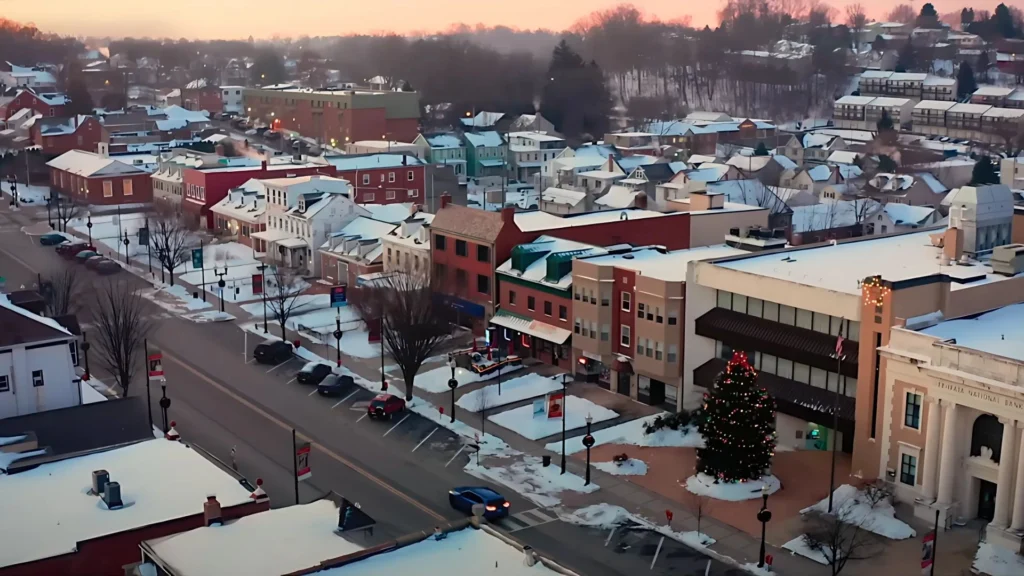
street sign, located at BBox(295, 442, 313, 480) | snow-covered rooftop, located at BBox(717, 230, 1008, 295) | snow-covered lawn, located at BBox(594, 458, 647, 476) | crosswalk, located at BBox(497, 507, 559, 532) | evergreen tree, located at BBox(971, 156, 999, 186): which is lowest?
crosswalk, located at BBox(497, 507, 559, 532)

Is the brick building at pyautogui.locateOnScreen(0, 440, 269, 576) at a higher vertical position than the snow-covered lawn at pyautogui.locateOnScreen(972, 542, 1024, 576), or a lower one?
higher

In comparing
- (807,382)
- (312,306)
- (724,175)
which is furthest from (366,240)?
(724,175)

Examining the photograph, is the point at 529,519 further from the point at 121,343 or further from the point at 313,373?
the point at 121,343

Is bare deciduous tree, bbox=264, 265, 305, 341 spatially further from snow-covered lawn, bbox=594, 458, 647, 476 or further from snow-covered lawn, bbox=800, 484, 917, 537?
snow-covered lawn, bbox=800, 484, 917, 537

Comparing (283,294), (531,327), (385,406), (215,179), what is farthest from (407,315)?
(215,179)

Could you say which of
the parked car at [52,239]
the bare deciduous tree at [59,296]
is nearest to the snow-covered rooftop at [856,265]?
the bare deciduous tree at [59,296]

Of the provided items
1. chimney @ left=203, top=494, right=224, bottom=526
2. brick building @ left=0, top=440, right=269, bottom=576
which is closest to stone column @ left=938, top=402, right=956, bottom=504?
brick building @ left=0, top=440, right=269, bottom=576
